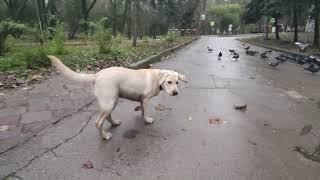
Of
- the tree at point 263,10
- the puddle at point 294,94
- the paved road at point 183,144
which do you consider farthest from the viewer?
the tree at point 263,10

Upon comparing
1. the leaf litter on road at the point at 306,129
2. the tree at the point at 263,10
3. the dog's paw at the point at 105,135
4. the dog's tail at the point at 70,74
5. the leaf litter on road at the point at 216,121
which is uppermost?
the tree at the point at 263,10

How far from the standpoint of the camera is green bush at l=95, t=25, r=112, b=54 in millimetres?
13984

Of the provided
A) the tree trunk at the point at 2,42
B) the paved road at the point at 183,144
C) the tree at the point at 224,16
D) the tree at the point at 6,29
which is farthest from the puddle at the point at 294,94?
the tree at the point at 224,16

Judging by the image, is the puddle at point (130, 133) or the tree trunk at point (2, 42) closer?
the puddle at point (130, 133)

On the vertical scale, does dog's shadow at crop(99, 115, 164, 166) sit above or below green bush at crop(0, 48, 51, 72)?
below

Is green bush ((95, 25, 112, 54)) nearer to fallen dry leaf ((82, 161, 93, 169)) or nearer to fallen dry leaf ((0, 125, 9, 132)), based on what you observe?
fallen dry leaf ((0, 125, 9, 132))

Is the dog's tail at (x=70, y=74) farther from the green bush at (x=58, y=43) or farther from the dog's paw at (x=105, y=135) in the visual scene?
the green bush at (x=58, y=43)

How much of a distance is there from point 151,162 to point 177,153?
0.41 metres

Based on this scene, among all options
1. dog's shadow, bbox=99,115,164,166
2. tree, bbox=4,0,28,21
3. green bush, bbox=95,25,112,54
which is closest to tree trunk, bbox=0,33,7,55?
green bush, bbox=95,25,112,54

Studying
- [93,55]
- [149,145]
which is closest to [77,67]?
[93,55]

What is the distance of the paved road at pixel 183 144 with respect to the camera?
437cm

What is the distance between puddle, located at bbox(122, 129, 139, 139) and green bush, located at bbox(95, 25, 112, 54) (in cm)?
866

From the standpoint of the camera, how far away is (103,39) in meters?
14.0

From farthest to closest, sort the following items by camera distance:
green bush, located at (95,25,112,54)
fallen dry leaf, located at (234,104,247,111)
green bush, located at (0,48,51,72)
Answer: green bush, located at (95,25,112,54) → green bush, located at (0,48,51,72) → fallen dry leaf, located at (234,104,247,111)
